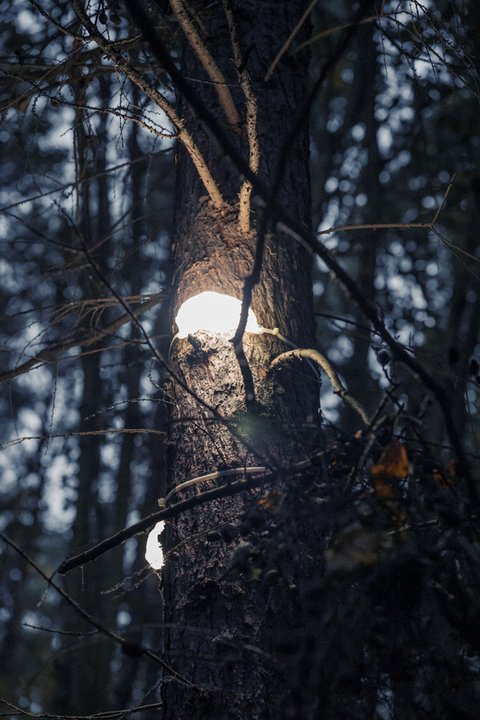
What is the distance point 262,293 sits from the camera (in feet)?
8.23

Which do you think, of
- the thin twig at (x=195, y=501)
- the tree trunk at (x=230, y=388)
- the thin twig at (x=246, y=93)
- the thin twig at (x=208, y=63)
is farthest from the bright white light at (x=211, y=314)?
the thin twig at (x=208, y=63)

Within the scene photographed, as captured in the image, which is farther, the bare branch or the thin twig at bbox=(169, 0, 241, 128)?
the bare branch

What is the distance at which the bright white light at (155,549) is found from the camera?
2.35 metres

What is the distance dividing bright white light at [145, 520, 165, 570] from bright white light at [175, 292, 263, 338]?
622mm

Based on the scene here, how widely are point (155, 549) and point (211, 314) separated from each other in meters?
0.75

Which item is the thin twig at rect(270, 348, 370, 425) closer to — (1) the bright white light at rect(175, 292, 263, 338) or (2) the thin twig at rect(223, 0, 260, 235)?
(1) the bright white light at rect(175, 292, 263, 338)

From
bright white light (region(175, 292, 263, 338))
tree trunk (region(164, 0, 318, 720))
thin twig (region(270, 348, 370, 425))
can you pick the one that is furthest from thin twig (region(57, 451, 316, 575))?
bright white light (region(175, 292, 263, 338))

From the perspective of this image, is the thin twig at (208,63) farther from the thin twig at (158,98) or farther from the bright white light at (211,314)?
the bright white light at (211,314)

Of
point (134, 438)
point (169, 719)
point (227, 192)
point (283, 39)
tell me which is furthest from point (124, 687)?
point (283, 39)

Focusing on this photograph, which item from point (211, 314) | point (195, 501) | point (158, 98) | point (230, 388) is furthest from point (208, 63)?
point (195, 501)

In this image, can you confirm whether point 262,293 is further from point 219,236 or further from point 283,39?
point 283,39

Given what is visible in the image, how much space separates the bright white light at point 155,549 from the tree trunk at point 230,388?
7cm

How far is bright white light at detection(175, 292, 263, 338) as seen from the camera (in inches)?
91.4

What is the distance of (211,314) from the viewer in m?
2.34
